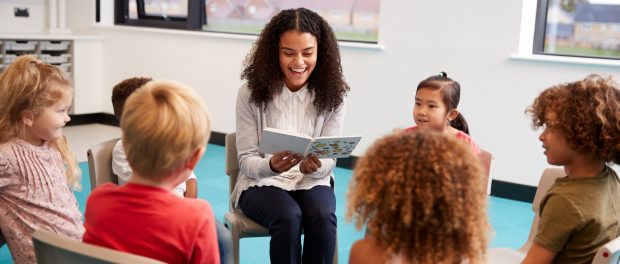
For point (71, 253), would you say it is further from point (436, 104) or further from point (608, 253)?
point (436, 104)

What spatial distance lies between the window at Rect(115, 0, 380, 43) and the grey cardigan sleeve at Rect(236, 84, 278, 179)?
282 centimetres

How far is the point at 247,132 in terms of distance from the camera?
2457 mm

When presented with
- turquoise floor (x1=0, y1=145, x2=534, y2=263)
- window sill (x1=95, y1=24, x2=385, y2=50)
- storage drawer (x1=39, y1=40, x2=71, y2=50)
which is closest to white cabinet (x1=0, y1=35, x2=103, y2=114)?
storage drawer (x1=39, y1=40, x2=71, y2=50)

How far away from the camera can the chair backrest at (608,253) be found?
1509mm

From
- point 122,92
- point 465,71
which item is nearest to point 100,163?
point 122,92

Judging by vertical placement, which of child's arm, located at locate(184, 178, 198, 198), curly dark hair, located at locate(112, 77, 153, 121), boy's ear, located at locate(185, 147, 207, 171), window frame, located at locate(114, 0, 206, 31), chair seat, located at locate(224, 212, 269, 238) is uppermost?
window frame, located at locate(114, 0, 206, 31)

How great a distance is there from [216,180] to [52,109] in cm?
249

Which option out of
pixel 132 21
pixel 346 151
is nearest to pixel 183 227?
pixel 346 151

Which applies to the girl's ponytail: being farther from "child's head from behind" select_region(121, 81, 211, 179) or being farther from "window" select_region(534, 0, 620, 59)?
"child's head from behind" select_region(121, 81, 211, 179)

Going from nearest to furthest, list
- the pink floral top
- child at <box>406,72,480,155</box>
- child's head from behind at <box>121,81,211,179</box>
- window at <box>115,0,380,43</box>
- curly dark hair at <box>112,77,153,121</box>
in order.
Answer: child's head from behind at <box>121,81,211,179</box> < the pink floral top < curly dark hair at <box>112,77,153,121</box> < child at <box>406,72,480,155</box> < window at <box>115,0,380,43</box>

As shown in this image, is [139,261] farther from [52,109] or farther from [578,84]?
[578,84]

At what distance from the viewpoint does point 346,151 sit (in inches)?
90.0

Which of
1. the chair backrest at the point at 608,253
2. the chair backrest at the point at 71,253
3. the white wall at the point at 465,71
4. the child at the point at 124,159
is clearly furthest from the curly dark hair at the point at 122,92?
the white wall at the point at 465,71

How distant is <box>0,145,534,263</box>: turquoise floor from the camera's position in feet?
10.3
